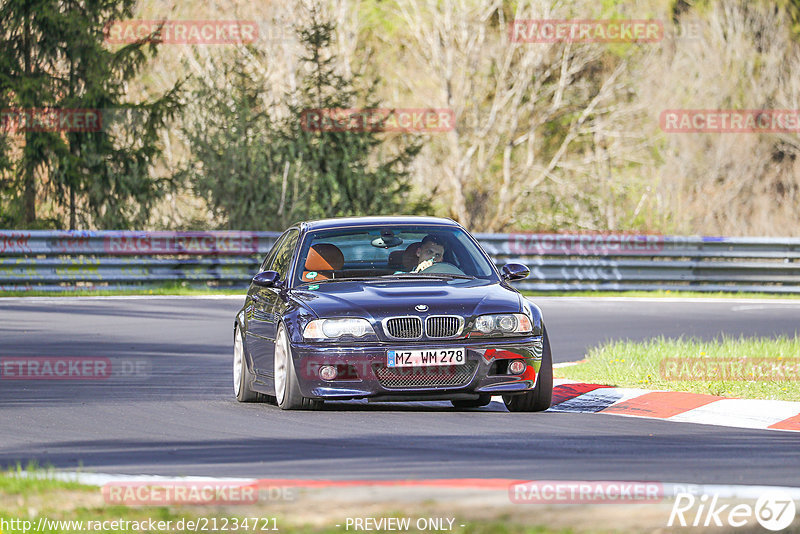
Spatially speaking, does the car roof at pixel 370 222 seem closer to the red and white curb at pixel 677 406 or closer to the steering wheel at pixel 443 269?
the steering wheel at pixel 443 269

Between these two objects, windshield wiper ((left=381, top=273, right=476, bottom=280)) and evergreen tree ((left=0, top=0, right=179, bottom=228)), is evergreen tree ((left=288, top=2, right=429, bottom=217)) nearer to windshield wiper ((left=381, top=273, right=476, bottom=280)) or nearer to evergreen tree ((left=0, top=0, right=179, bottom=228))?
evergreen tree ((left=0, top=0, right=179, bottom=228))

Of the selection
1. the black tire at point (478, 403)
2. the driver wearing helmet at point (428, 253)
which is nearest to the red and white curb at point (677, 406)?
the black tire at point (478, 403)

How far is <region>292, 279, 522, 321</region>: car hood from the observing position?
35.4 feet

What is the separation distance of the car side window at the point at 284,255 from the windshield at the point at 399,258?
0.20m

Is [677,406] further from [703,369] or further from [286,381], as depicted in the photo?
[286,381]

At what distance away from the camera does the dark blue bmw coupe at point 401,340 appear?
10680mm

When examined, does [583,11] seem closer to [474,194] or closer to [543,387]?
[474,194]

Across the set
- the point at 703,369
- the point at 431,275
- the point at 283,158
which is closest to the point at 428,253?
the point at 431,275

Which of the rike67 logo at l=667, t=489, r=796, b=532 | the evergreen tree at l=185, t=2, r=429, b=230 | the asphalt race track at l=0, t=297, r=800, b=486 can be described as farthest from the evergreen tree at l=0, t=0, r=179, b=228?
the rike67 logo at l=667, t=489, r=796, b=532

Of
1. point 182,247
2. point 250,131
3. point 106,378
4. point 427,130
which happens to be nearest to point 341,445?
point 106,378

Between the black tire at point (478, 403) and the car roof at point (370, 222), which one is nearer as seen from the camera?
the black tire at point (478, 403)

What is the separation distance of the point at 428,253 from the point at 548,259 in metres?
17.6

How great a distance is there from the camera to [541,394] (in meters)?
11.1

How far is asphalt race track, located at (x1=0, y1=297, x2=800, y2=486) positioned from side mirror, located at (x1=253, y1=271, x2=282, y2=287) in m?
0.97
